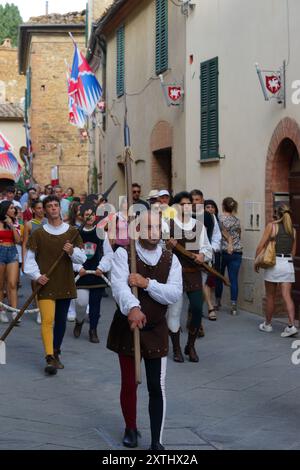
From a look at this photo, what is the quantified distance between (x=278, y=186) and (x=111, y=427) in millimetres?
6806

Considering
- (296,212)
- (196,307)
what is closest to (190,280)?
(196,307)

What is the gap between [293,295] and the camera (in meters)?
12.9

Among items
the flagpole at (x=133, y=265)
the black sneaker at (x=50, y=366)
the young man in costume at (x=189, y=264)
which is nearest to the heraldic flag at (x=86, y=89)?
the young man in costume at (x=189, y=264)

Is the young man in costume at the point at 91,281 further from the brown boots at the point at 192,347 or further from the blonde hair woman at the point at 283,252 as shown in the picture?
the blonde hair woman at the point at 283,252

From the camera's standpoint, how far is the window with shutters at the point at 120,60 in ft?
75.0

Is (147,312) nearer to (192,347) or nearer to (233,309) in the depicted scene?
(192,347)

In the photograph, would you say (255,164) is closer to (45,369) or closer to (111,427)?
(45,369)

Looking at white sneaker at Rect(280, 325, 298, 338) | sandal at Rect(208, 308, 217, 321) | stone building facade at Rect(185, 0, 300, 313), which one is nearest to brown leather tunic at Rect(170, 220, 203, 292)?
white sneaker at Rect(280, 325, 298, 338)

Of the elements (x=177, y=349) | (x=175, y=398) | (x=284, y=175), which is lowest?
(x=175, y=398)

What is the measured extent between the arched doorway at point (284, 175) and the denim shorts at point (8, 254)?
358 cm

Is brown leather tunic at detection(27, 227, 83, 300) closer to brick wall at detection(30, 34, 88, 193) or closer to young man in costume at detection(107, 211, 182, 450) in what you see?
young man in costume at detection(107, 211, 182, 450)

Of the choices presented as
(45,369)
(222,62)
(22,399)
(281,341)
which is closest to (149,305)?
(22,399)

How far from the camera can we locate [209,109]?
1597 cm

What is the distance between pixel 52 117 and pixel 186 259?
103 feet
